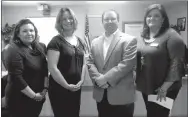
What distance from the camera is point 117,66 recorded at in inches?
50.4

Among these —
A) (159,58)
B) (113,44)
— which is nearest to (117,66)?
A: (113,44)

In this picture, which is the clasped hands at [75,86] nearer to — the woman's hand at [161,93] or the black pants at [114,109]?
the black pants at [114,109]

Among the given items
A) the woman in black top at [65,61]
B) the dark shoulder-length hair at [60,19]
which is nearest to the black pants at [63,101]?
the woman in black top at [65,61]

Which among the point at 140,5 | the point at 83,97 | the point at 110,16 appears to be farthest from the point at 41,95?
the point at 140,5

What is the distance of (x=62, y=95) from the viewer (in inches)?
53.8

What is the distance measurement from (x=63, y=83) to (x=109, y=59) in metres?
0.36

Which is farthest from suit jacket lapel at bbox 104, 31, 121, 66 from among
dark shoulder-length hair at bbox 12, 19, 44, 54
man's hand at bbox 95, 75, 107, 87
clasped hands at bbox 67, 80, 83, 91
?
dark shoulder-length hair at bbox 12, 19, 44, 54

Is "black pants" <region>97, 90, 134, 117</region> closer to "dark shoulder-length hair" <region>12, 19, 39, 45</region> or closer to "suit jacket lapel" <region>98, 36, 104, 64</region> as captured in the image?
"suit jacket lapel" <region>98, 36, 104, 64</region>

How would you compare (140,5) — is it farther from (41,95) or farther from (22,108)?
(22,108)

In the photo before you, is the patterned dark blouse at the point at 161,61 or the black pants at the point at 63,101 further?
the black pants at the point at 63,101

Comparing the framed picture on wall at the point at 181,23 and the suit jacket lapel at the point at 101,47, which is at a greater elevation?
the framed picture on wall at the point at 181,23

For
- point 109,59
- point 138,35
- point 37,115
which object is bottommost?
point 37,115

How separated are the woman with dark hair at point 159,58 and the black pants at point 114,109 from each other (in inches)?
6.3

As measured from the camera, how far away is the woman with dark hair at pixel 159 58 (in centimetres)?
123
